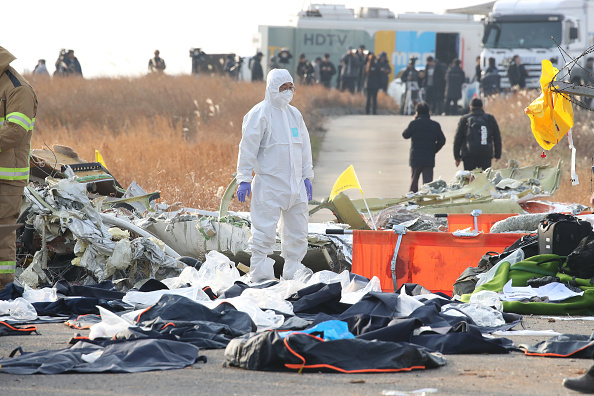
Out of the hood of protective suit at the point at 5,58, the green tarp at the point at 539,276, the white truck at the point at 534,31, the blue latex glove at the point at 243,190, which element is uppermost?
the white truck at the point at 534,31

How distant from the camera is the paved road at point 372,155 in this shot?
15.1 meters

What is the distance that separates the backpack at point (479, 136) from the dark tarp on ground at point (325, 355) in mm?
8351

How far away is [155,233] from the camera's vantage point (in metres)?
8.18

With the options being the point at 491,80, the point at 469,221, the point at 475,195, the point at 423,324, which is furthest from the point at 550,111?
the point at 491,80

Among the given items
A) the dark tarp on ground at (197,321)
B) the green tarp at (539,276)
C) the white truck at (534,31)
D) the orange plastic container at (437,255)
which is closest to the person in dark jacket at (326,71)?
the white truck at (534,31)

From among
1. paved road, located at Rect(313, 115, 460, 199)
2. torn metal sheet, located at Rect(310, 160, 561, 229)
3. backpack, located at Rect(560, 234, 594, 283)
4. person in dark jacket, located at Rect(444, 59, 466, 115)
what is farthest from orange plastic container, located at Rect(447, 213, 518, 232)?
person in dark jacket, located at Rect(444, 59, 466, 115)

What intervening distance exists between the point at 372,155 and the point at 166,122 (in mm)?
4600

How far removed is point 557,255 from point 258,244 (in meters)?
2.37

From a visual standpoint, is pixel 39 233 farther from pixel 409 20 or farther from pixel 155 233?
pixel 409 20

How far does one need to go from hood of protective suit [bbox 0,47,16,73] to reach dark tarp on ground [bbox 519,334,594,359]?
4548 mm

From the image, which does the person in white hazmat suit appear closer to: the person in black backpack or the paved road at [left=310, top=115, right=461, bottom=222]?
the paved road at [left=310, top=115, right=461, bottom=222]

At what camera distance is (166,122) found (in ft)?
55.8

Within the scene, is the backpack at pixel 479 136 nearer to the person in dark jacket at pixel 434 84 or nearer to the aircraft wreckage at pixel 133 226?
the aircraft wreckage at pixel 133 226

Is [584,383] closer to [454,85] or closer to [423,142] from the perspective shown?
[423,142]
